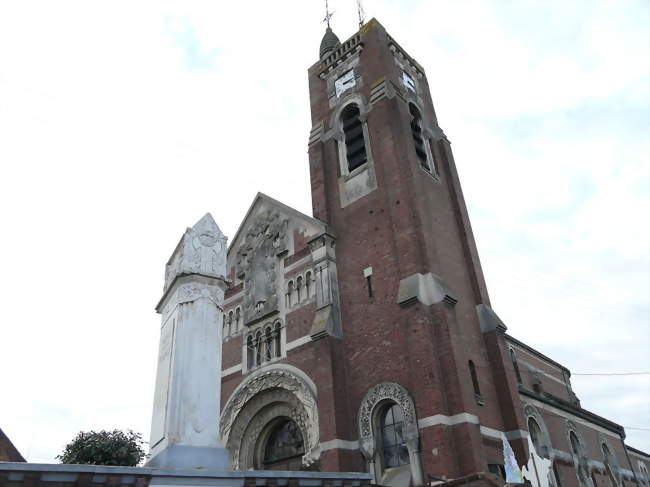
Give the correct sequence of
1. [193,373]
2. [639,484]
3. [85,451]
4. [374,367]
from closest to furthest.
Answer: [193,373] → [85,451] → [374,367] → [639,484]

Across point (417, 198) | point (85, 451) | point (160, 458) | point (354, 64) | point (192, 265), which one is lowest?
point (160, 458)

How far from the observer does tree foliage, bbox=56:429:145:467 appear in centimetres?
1308

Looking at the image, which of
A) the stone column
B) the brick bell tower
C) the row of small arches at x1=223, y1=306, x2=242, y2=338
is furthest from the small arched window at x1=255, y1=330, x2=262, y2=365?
the brick bell tower

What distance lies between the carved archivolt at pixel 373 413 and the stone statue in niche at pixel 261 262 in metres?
6.93

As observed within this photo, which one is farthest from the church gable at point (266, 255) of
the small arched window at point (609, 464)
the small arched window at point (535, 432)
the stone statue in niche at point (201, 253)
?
the small arched window at point (609, 464)

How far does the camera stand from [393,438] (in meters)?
19.3

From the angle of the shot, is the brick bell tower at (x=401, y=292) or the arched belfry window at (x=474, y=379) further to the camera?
the arched belfry window at (x=474, y=379)

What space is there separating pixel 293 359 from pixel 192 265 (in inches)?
537

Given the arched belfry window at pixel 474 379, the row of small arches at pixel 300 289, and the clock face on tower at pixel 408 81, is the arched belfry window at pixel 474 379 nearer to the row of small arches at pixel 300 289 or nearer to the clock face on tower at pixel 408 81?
the row of small arches at pixel 300 289

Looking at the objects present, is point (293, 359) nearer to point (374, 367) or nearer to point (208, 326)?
point (374, 367)

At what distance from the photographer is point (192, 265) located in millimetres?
10500

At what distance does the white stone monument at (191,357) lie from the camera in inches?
353

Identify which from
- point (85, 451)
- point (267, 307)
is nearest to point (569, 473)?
point (267, 307)

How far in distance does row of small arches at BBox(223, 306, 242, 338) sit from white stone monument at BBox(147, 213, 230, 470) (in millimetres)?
15780
